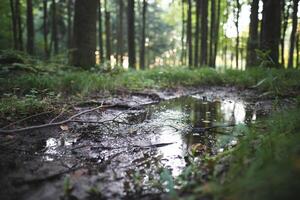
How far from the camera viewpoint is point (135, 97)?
7.38 m

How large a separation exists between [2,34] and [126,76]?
14278 millimetres

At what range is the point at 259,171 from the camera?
1.97 metres

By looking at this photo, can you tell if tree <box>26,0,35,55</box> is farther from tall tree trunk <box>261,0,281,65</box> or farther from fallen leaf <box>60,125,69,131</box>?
fallen leaf <box>60,125,69,131</box>

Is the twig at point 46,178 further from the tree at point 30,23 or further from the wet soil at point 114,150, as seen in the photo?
the tree at point 30,23

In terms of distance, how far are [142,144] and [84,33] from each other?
6.89 meters

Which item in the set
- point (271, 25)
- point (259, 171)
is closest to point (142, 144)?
point (259, 171)

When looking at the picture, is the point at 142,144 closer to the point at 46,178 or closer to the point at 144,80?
the point at 46,178

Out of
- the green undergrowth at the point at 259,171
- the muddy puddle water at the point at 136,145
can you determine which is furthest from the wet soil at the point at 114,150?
the green undergrowth at the point at 259,171

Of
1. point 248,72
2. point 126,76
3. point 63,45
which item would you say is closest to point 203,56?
point 248,72

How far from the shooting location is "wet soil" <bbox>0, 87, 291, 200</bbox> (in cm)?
265

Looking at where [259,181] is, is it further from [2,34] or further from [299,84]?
[2,34]

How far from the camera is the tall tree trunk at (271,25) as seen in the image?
972 cm

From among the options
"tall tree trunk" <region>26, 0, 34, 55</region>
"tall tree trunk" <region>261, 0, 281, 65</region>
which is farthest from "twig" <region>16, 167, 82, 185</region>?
"tall tree trunk" <region>26, 0, 34, 55</region>

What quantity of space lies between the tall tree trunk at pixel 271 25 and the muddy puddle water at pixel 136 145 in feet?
15.7
